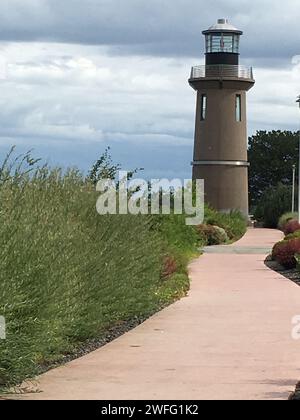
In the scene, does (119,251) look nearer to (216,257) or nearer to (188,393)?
(188,393)

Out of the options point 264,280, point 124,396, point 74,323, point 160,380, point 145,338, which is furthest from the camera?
point 264,280

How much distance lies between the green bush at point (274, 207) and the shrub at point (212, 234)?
27932 millimetres

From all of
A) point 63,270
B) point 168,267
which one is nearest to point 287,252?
point 168,267

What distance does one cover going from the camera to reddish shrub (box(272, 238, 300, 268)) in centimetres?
3008

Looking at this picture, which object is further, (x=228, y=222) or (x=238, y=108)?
(x=238, y=108)

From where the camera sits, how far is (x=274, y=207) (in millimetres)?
76000

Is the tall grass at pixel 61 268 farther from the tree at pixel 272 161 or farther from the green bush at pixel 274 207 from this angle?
the tree at pixel 272 161

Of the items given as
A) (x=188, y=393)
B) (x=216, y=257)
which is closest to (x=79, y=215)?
(x=188, y=393)

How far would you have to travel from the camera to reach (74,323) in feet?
43.5

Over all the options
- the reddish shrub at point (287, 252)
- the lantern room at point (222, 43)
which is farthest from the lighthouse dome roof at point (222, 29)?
the reddish shrub at point (287, 252)

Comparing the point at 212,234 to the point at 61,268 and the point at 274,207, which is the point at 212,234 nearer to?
the point at 274,207

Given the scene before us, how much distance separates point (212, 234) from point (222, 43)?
20504 mm
